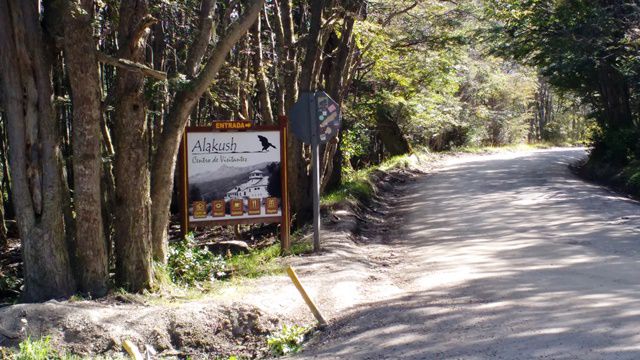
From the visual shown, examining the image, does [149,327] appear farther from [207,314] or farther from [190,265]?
[190,265]

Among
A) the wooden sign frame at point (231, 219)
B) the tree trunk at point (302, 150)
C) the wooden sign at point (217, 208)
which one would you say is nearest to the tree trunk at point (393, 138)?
the tree trunk at point (302, 150)

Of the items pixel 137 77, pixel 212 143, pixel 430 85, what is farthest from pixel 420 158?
pixel 137 77

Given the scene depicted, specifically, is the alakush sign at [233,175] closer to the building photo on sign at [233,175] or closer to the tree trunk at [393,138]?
the building photo on sign at [233,175]

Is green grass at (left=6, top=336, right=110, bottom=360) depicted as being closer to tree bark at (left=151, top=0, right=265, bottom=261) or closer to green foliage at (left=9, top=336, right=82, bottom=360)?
green foliage at (left=9, top=336, right=82, bottom=360)

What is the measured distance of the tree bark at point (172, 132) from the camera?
32.6 ft

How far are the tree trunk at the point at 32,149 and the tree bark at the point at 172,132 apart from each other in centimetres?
171

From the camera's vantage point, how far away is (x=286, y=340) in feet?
26.2

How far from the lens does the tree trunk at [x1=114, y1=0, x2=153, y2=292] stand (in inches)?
364

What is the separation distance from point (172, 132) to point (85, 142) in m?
1.55

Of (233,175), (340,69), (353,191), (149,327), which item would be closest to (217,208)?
(233,175)

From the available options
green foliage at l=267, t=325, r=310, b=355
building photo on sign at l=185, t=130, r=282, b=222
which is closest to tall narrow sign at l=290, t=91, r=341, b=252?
building photo on sign at l=185, t=130, r=282, b=222

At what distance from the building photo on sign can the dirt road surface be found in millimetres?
2397

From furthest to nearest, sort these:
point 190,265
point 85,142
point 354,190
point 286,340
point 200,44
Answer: point 354,190 → point 190,265 → point 200,44 → point 85,142 → point 286,340

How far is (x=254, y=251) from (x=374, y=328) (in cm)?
576
